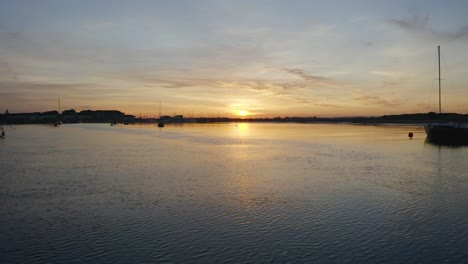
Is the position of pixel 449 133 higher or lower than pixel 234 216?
higher

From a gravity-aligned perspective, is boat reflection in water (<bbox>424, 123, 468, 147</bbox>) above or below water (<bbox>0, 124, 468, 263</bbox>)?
above

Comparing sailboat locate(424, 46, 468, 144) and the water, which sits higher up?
sailboat locate(424, 46, 468, 144)

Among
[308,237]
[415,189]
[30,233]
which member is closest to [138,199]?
[30,233]

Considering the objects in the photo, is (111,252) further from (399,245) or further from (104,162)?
(104,162)

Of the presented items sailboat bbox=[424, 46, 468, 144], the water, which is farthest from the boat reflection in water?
the water

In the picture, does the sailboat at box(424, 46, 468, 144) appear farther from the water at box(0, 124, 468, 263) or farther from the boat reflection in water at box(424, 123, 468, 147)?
the water at box(0, 124, 468, 263)

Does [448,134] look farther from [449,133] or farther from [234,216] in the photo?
[234,216]

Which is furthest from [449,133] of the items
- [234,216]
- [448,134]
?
[234,216]

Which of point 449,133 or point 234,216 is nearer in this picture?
point 234,216

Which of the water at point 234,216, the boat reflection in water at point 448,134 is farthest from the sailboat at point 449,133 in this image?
the water at point 234,216

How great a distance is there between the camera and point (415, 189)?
23.1m

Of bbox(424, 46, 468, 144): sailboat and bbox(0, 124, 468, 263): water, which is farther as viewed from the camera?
bbox(424, 46, 468, 144): sailboat

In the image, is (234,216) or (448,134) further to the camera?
(448,134)

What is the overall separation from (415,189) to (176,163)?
21.6 metres
